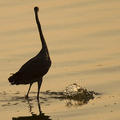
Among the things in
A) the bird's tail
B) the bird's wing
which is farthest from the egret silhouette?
the bird's tail

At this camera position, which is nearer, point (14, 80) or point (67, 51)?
point (14, 80)

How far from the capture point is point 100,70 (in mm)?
20781

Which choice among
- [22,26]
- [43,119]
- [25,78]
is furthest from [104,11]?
[43,119]

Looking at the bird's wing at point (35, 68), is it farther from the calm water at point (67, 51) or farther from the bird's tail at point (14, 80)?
the calm water at point (67, 51)

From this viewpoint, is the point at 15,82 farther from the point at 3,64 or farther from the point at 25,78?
the point at 3,64

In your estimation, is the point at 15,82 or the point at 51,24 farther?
the point at 51,24

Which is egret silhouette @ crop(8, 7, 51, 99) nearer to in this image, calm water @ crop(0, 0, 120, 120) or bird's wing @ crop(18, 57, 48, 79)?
bird's wing @ crop(18, 57, 48, 79)

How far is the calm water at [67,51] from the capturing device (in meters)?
17.4

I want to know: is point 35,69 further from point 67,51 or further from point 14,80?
point 67,51

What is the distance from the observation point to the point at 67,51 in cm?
2259

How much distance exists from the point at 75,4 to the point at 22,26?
134 inches

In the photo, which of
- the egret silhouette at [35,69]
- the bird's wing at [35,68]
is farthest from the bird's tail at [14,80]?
the bird's wing at [35,68]

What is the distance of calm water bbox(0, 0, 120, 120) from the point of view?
57.2ft

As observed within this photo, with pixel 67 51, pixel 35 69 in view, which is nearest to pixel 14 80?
pixel 35 69
